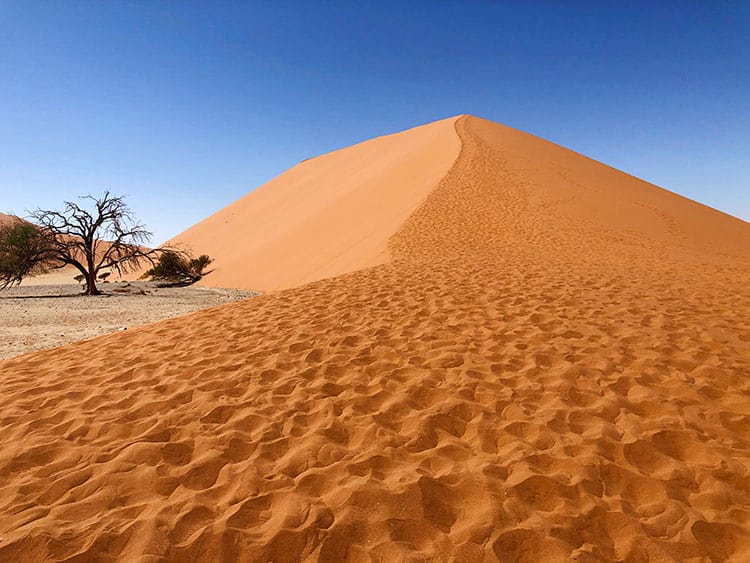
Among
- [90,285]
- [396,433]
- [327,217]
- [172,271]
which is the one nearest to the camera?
[396,433]

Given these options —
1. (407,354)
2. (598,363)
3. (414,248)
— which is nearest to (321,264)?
(414,248)

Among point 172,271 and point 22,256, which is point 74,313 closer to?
point 22,256

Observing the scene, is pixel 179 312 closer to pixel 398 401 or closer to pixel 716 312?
pixel 398 401

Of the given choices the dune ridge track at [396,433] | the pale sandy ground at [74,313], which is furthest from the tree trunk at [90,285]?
the dune ridge track at [396,433]

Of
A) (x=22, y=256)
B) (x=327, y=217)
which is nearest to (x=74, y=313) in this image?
(x=22, y=256)

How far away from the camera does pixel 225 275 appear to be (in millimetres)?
22125

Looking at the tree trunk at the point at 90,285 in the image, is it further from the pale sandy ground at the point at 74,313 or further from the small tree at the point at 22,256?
the small tree at the point at 22,256

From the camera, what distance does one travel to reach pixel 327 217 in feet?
78.3

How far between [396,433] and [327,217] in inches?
836

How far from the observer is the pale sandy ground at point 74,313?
7703 mm

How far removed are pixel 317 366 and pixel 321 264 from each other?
A: 1192cm

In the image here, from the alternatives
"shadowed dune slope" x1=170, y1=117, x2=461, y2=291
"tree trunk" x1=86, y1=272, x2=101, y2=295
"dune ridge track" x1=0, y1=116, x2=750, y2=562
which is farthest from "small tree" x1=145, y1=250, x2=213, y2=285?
"dune ridge track" x1=0, y1=116, x2=750, y2=562

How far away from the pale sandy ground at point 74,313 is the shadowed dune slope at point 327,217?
3.89m

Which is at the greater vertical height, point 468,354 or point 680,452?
point 468,354
